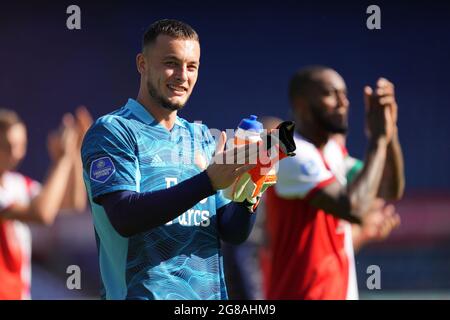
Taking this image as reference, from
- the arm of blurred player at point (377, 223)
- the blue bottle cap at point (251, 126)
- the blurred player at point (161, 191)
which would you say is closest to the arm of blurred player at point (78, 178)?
the arm of blurred player at point (377, 223)

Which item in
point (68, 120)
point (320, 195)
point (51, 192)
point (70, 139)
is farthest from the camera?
point (68, 120)

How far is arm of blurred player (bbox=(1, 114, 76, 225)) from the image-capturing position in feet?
15.7

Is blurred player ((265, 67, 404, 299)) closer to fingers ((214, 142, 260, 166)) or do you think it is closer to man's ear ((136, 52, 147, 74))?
man's ear ((136, 52, 147, 74))

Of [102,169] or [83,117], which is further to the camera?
[83,117]

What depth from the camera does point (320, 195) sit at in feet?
13.5

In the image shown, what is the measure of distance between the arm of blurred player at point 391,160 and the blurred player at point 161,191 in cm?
187

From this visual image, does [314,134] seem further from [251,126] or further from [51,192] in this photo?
[251,126]

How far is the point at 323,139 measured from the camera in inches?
175

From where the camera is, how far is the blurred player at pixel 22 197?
448 centimetres

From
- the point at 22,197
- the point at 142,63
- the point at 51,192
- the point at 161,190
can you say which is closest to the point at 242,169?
the point at 161,190

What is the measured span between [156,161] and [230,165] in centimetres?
36
